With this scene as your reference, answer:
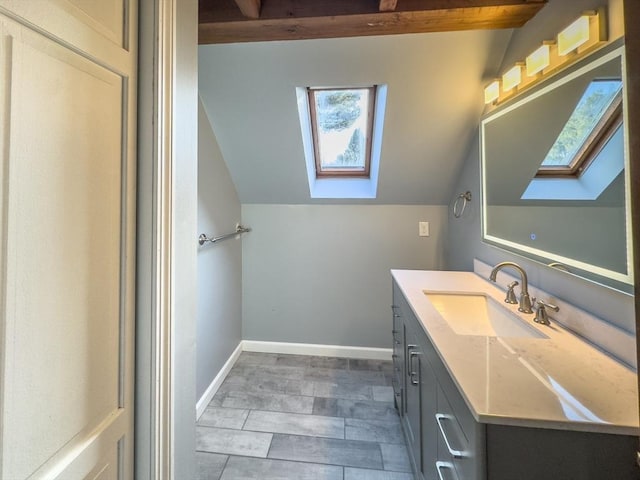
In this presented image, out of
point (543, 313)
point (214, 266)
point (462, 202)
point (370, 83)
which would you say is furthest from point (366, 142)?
point (543, 313)

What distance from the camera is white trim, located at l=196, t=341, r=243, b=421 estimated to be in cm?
201

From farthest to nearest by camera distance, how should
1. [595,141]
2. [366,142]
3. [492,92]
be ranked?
[366,142] < [492,92] < [595,141]

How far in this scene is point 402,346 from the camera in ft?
5.69

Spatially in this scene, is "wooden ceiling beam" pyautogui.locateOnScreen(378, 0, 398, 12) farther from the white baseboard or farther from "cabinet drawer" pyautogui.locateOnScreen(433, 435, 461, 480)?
the white baseboard

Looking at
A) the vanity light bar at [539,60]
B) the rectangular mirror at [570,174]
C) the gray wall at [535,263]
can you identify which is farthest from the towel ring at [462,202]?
the vanity light bar at [539,60]

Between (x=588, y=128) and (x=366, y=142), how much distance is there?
156 centimetres

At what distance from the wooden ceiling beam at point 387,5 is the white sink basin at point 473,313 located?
4.55 feet

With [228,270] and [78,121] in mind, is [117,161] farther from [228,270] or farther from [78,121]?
[228,270]

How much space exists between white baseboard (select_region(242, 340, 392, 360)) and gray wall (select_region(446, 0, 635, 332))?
1.02 meters

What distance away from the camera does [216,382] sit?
2.27 metres

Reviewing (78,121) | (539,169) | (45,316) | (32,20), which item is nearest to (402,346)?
(539,169)

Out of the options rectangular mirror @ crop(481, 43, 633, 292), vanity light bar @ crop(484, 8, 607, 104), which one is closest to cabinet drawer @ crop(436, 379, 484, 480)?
rectangular mirror @ crop(481, 43, 633, 292)

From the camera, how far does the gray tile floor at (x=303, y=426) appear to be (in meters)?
1.58

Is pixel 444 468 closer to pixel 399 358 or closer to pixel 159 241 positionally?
pixel 399 358
